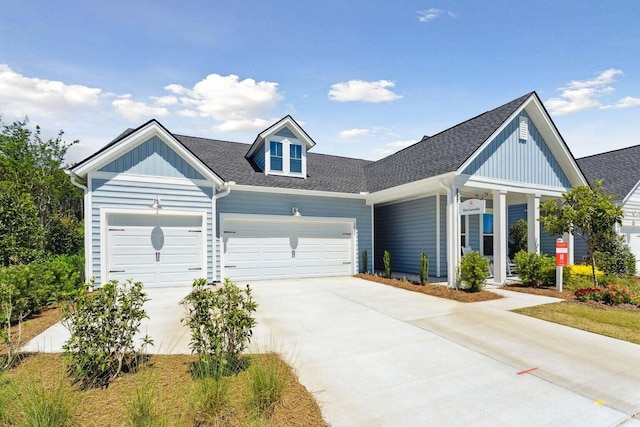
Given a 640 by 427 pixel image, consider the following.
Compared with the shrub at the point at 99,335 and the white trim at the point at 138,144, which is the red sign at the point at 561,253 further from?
the shrub at the point at 99,335

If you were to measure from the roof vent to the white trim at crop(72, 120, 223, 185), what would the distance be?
35.4ft

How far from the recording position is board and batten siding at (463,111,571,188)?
11227 mm

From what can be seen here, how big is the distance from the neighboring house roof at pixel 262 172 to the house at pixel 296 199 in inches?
3.4

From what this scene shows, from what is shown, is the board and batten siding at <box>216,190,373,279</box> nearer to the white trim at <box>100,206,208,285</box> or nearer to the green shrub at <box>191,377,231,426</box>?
the white trim at <box>100,206,208,285</box>

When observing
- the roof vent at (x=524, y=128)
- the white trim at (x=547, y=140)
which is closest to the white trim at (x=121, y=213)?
the white trim at (x=547, y=140)

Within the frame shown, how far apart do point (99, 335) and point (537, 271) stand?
477 inches

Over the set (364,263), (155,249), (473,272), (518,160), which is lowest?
(364,263)

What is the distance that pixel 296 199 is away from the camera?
42.1 ft

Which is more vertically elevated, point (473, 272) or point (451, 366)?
point (473, 272)

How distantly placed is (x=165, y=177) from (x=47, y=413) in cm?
869

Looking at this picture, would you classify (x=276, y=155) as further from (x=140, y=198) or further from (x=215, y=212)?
(x=140, y=198)

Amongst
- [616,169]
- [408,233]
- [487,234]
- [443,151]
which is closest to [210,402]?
[443,151]

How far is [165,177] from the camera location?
1054 centimetres

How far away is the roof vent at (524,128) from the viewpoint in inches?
467
